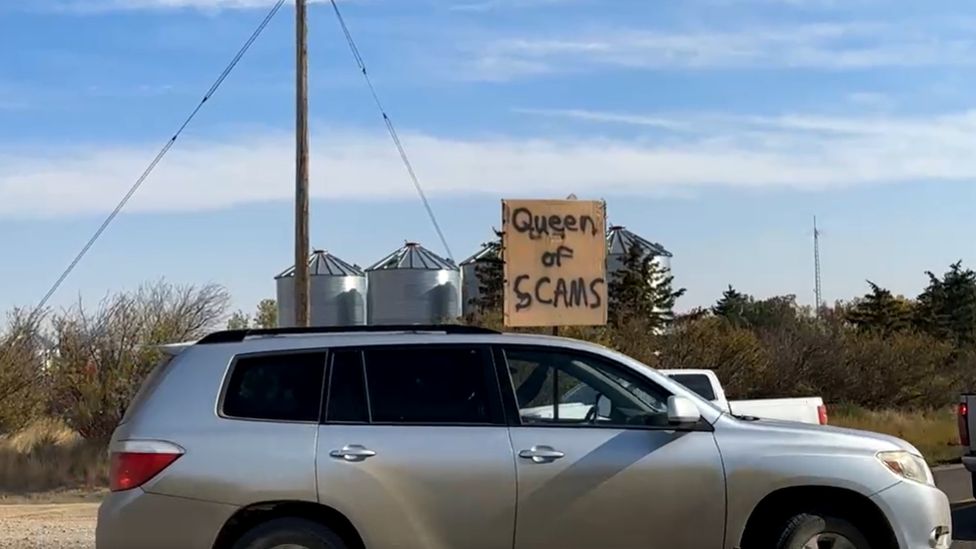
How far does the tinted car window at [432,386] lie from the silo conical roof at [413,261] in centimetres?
3844

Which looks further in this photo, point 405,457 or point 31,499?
point 31,499

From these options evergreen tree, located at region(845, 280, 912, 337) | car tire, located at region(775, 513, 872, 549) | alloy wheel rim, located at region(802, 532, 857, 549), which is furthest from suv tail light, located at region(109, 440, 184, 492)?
evergreen tree, located at region(845, 280, 912, 337)

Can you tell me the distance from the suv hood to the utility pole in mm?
9967

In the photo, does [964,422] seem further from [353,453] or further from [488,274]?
[488,274]

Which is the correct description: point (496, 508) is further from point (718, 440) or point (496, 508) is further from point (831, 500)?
point (831, 500)

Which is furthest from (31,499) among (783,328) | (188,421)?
(783,328)

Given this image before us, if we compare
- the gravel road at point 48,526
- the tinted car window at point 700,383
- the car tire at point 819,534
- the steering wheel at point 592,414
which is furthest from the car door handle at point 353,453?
the tinted car window at point 700,383

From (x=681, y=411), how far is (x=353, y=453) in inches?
74.9

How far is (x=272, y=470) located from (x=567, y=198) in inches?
378

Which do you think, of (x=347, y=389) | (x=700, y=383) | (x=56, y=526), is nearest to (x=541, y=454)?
(x=347, y=389)

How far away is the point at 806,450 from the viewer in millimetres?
6754

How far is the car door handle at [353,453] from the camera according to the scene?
21.4 ft

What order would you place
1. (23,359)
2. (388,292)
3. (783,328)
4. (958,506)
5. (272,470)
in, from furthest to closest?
(388,292) → (783,328) → (23,359) → (958,506) → (272,470)

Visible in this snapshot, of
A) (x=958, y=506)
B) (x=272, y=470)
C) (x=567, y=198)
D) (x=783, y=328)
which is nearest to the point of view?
(x=272, y=470)
